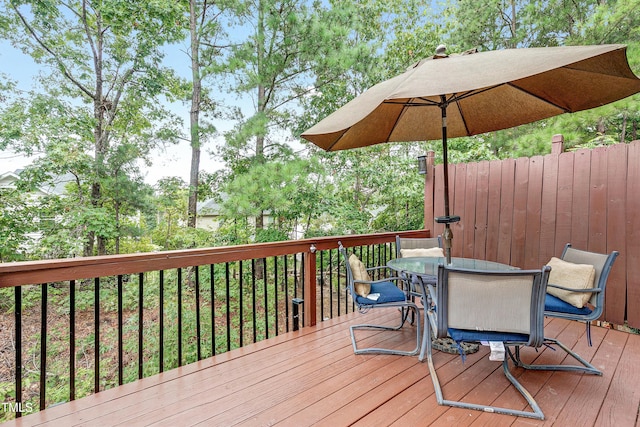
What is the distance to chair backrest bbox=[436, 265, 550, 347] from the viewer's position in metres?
1.67

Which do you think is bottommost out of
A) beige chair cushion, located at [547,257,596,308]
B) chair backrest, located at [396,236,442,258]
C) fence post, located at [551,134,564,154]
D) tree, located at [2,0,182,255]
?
beige chair cushion, located at [547,257,596,308]

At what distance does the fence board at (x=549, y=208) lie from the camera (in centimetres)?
341

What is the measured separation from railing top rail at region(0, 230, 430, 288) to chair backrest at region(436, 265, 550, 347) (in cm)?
147

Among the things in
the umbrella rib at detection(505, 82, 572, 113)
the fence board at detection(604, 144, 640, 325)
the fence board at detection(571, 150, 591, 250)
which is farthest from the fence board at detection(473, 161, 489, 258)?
the umbrella rib at detection(505, 82, 572, 113)

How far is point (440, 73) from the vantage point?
1697 millimetres

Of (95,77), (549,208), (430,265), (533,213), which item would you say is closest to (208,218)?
(95,77)

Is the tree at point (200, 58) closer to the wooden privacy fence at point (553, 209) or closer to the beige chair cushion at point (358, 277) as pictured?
the wooden privacy fence at point (553, 209)

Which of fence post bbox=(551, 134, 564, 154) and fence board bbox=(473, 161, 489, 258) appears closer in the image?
fence post bbox=(551, 134, 564, 154)

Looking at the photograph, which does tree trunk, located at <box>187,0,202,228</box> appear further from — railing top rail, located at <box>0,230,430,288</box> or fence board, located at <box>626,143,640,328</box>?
fence board, located at <box>626,143,640,328</box>

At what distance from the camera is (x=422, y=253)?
3160mm

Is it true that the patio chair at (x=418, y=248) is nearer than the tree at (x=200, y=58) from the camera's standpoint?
Yes

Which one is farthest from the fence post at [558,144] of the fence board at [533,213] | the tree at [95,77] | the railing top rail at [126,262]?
the tree at [95,77]

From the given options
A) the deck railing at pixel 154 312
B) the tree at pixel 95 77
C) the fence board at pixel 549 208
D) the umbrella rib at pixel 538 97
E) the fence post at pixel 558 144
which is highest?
the tree at pixel 95 77

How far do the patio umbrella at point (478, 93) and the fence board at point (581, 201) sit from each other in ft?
2.97
